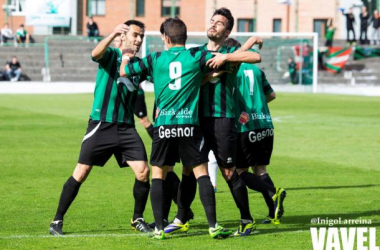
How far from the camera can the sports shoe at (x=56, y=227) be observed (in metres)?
8.45

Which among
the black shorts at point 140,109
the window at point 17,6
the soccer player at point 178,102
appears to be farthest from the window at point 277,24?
the soccer player at point 178,102

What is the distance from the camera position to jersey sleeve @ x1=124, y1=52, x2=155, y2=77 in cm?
799

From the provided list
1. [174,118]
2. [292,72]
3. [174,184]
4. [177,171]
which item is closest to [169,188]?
[174,184]

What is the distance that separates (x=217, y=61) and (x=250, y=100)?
171 cm

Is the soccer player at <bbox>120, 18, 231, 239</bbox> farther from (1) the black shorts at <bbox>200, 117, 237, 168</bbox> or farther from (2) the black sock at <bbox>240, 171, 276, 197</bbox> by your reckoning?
(2) the black sock at <bbox>240, 171, 276, 197</bbox>

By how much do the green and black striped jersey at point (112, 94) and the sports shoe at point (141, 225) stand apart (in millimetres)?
1004

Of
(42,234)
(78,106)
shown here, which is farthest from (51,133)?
(42,234)

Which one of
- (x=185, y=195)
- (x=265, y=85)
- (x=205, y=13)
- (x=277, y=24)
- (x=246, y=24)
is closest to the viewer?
(x=185, y=195)

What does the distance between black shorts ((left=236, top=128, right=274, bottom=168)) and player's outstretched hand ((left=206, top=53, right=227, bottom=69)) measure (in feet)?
5.52

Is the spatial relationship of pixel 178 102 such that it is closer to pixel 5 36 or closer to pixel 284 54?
pixel 284 54

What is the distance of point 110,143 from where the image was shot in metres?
8.59

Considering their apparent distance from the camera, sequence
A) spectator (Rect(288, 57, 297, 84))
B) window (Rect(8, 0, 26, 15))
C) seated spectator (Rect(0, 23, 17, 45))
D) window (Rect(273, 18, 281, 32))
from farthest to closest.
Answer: window (Rect(273, 18, 281, 32)), window (Rect(8, 0, 26, 15)), seated spectator (Rect(0, 23, 17, 45)), spectator (Rect(288, 57, 297, 84))

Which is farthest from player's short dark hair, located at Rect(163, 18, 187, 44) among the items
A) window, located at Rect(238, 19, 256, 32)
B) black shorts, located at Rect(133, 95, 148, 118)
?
window, located at Rect(238, 19, 256, 32)

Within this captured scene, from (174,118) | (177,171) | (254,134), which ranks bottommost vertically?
(177,171)
